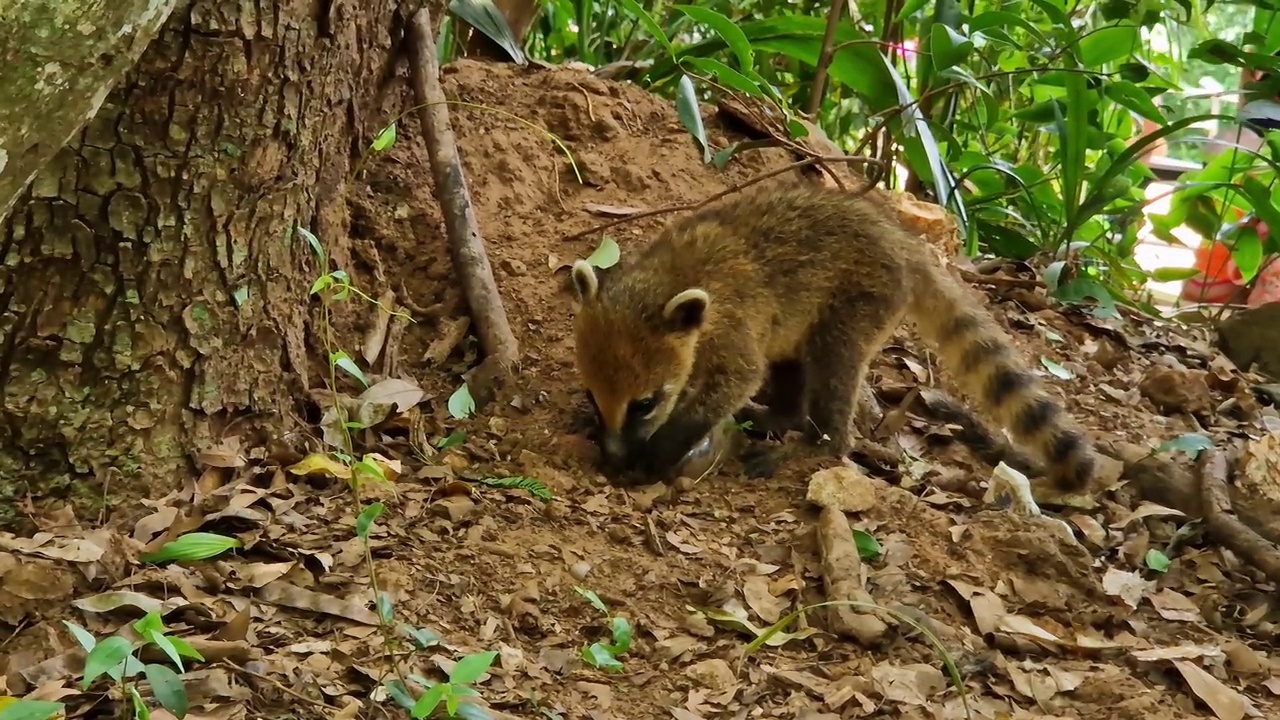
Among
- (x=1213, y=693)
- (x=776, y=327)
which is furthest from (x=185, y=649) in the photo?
(x=776, y=327)

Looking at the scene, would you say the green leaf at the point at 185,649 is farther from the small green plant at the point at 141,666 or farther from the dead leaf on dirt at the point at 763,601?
the dead leaf on dirt at the point at 763,601

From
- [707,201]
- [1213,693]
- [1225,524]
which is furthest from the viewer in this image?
[707,201]

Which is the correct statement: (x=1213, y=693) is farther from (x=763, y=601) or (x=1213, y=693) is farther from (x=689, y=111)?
(x=689, y=111)


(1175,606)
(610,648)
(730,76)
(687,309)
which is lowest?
(1175,606)

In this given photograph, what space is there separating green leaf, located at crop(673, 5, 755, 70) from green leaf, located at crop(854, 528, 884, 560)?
8.50ft

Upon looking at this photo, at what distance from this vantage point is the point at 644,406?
3.93m

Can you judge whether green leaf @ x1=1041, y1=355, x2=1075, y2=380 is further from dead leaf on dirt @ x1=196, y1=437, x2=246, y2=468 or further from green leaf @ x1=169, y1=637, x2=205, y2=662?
green leaf @ x1=169, y1=637, x2=205, y2=662

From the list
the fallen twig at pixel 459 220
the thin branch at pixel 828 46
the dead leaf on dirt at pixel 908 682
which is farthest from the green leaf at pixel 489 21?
the dead leaf on dirt at pixel 908 682

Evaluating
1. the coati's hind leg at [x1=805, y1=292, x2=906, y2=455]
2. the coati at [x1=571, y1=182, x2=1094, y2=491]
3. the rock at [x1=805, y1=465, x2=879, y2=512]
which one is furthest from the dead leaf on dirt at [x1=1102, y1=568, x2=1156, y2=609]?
the coati's hind leg at [x1=805, y1=292, x2=906, y2=455]

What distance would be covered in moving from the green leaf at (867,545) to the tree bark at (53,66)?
2355 mm

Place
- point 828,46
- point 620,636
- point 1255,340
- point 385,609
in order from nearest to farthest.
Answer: point 385,609 → point 620,636 → point 828,46 → point 1255,340

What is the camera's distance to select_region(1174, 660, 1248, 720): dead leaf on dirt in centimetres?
273

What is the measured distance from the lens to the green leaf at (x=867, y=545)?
3.23m

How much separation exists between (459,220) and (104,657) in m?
2.36
